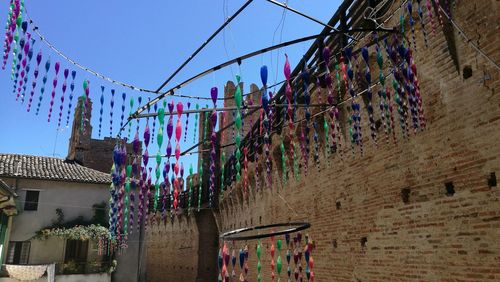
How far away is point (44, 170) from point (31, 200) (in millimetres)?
2141

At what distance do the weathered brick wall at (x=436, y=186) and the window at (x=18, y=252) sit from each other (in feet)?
53.3

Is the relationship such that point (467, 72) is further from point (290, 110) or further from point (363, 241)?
point (363, 241)

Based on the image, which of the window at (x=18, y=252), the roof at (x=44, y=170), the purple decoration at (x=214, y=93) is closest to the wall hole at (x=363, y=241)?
the purple decoration at (x=214, y=93)

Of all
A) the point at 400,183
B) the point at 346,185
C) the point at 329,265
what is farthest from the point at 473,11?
the point at 329,265

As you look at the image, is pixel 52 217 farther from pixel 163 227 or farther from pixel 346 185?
pixel 346 185

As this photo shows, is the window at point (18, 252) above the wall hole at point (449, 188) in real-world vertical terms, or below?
below

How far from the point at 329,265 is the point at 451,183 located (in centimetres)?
397

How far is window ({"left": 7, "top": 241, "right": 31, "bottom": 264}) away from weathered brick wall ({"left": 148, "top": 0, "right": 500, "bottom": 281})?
53.3 ft

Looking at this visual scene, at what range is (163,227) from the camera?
29.0 m

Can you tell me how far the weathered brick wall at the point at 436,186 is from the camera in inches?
208

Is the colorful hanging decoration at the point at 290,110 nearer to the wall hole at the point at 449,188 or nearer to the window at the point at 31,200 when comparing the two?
the wall hole at the point at 449,188

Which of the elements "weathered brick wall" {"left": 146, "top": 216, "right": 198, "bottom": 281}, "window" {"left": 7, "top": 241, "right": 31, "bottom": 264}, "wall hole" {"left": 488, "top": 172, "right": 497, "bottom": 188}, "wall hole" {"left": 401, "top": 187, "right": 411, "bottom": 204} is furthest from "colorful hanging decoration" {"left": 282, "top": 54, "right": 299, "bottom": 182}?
"window" {"left": 7, "top": 241, "right": 31, "bottom": 264}

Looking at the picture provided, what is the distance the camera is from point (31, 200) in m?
20.7

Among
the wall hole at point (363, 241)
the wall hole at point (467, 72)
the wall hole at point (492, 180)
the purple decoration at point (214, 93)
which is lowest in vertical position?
the wall hole at point (363, 241)
